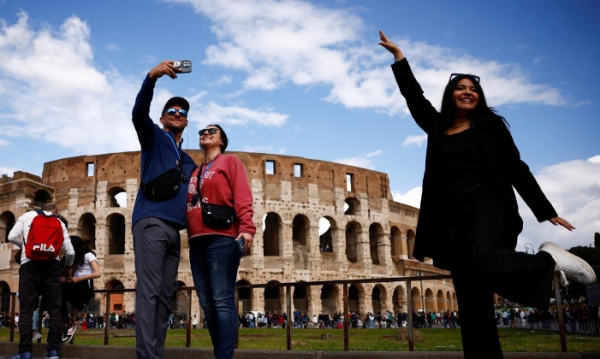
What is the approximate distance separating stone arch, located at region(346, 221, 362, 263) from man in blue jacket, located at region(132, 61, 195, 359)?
3190 centimetres

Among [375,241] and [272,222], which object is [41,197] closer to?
[272,222]

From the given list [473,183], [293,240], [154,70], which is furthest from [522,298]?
[293,240]

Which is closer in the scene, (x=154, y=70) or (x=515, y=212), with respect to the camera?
(x=515, y=212)

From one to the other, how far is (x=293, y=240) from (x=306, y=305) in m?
4.62

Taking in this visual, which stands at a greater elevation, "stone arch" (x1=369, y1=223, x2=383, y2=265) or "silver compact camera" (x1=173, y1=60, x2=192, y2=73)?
"stone arch" (x1=369, y1=223, x2=383, y2=265)

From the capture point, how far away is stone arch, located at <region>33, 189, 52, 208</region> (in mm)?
31784

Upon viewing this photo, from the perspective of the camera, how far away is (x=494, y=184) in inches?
103

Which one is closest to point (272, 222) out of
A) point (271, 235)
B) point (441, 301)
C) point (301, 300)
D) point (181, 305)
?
point (271, 235)

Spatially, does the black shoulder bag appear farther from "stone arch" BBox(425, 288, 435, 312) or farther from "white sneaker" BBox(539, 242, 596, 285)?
"stone arch" BBox(425, 288, 435, 312)

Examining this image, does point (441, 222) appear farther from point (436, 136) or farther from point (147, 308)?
point (147, 308)

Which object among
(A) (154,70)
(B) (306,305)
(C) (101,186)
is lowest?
(B) (306,305)

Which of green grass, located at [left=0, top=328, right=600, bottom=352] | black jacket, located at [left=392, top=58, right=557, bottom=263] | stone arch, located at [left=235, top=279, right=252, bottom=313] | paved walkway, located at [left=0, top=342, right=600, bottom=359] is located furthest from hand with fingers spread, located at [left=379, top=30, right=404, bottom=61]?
stone arch, located at [left=235, top=279, right=252, bottom=313]

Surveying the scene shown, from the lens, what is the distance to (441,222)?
270cm

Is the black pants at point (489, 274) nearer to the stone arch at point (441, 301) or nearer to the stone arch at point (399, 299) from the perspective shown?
the stone arch at point (399, 299)
